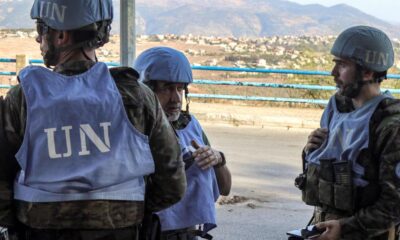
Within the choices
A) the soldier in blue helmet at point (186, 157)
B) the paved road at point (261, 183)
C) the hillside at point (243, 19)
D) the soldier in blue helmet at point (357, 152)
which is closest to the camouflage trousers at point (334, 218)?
the soldier in blue helmet at point (357, 152)

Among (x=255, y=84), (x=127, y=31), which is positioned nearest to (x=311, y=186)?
(x=127, y=31)

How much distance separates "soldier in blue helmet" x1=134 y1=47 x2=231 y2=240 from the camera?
246 cm

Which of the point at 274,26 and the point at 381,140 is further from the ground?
the point at 381,140

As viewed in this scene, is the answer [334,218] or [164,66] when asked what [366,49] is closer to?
[334,218]

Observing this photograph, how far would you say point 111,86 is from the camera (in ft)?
5.97

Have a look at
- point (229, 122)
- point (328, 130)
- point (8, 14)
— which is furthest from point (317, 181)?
point (8, 14)

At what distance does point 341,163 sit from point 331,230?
28cm

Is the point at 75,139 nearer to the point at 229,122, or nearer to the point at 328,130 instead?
the point at 328,130

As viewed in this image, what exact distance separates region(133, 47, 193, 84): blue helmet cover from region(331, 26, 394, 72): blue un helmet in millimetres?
666

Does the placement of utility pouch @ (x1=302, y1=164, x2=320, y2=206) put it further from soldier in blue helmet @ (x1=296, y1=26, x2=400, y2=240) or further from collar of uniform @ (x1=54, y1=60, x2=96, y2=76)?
collar of uniform @ (x1=54, y1=60, x2=96, y2=76)

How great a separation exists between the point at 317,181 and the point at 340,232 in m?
0.25

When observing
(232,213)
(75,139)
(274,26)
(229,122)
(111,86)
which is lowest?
(274,26)

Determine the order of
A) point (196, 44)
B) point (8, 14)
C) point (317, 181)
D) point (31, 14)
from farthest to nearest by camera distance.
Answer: point (8, 14) → point (196, 44) → point (317, 181) → point (31, 14)

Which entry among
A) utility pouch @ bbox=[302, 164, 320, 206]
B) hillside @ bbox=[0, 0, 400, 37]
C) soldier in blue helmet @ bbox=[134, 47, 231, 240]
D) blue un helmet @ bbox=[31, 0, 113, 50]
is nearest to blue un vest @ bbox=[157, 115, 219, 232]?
soldier in blue helmet @ bbox=[134, 47, 231, 240]
